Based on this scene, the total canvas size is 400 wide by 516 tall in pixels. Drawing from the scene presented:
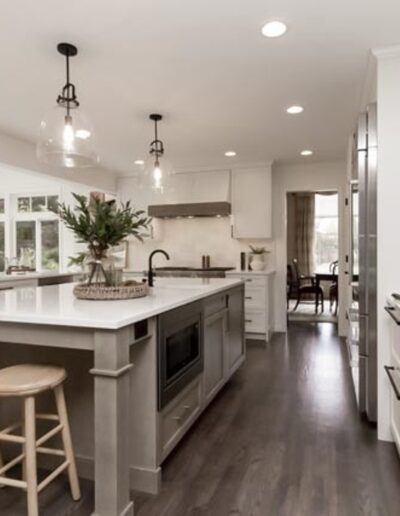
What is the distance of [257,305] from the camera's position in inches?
211

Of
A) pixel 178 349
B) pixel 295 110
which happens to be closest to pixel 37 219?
pixel 295 110

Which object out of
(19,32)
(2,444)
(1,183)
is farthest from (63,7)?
(1,183)

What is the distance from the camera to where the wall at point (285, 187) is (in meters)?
5.70

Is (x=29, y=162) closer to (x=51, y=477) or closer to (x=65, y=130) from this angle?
(x=65, y=130)

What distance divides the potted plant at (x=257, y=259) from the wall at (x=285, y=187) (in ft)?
0.88

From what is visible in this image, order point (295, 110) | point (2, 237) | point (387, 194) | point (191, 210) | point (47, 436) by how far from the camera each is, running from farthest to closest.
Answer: point (2, 237)
point (191, 210)
point (295, 110)
point (387, 194)
point (47, 436)

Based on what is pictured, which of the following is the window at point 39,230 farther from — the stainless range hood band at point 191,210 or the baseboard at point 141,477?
the baseboard at point 141,477

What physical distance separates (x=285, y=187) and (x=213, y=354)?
371 centimetres

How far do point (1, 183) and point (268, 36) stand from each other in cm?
702

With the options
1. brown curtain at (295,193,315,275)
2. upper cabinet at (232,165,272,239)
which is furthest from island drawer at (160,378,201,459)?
brown curtain at (295,193,315,275)

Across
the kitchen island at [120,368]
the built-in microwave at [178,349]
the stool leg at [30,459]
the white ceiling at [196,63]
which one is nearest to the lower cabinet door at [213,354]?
the kitchen island at [120,368]

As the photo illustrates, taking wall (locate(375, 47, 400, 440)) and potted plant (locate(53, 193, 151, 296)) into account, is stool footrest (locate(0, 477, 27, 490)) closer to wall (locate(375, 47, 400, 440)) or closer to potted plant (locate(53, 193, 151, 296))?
potted plant (locate(53, 193, 151, 296))

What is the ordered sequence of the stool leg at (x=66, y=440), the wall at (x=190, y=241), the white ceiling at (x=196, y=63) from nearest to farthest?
the stool leg at (x=66, y=440) < the white ceiling at (x=196, y=63) < the wall at (x=190, y=241)

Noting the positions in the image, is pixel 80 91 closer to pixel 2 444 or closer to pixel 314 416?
pixel 2 444
